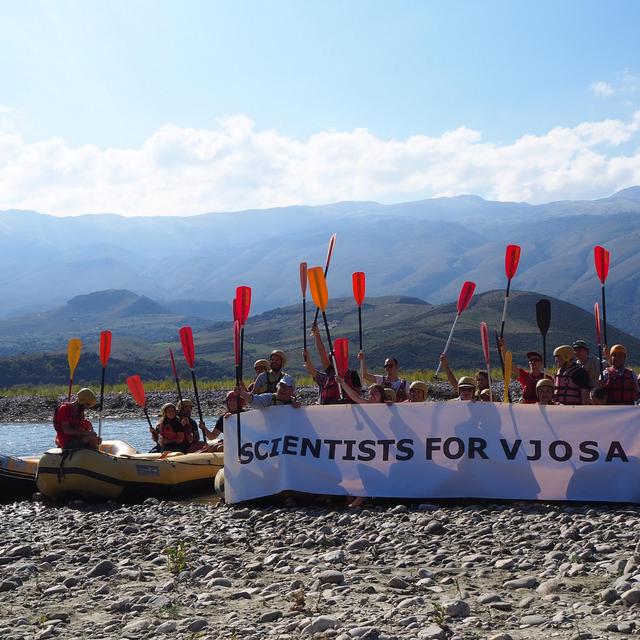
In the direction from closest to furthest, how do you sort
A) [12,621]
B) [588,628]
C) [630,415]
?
1. [588,628]
2. [12,621]
3. [630,415]

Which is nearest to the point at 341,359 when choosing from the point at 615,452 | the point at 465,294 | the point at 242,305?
the point at 242,305

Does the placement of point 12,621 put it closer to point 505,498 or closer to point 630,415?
point 505,498

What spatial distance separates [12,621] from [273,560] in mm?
2212

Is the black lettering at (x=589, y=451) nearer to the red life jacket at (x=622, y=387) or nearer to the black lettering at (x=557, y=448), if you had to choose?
the black lettering at (x=557, y=448)

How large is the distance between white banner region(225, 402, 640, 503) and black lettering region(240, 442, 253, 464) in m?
0.01

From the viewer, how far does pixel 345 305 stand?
6393 inches

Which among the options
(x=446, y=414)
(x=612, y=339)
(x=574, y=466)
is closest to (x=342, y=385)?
(x=446, y=414)

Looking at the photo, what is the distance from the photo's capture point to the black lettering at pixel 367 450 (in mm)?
10508

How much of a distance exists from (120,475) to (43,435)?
21.5m

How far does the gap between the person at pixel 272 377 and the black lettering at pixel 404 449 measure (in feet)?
6.57

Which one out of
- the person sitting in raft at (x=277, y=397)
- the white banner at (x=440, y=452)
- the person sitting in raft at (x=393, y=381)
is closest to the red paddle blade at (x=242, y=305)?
the person sitting in raft at (x=277, y=397)

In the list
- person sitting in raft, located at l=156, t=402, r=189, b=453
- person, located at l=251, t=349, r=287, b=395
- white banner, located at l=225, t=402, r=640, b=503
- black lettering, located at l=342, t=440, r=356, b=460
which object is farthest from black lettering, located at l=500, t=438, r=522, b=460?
person sitting in raft, located at l=156, t=402, r=189, b=453

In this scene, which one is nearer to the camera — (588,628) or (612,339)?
(588,628)

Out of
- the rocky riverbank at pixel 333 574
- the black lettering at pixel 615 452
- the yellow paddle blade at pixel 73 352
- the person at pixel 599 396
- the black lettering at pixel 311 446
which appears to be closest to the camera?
the rocky riverbank at pixel 333 574
